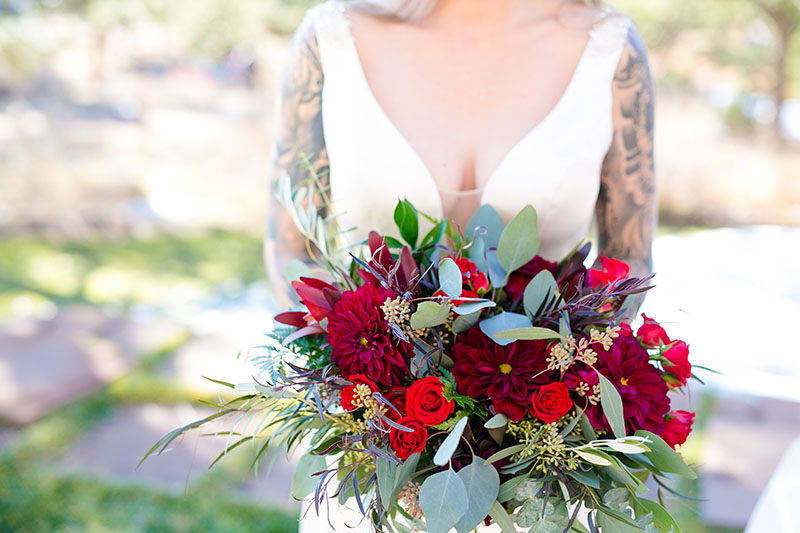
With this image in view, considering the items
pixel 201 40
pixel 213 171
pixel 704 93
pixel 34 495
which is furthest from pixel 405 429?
pixel 201 40

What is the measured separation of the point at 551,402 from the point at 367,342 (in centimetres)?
27

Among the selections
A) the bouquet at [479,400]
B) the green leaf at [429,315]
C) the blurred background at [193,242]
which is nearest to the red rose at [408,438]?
the bouquet at [479,400]

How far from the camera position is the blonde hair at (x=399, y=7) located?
1.63 metres

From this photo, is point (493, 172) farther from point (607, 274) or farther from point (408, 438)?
point (408, 438)

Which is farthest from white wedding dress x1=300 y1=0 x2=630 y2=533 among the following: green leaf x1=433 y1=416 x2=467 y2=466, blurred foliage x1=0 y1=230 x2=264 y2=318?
blurred foliage x1=0 y1=230 x2=264 y2=318

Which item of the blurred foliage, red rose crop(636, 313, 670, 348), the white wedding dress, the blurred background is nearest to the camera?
red rose crop(636, 313, 670, 348)

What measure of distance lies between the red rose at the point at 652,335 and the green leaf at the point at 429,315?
335mm

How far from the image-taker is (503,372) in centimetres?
98

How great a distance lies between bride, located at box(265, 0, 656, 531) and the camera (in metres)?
1.58

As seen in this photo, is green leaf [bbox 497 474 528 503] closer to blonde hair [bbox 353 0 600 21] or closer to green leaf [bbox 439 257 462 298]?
green leaf [bbox 439 257 462 298]

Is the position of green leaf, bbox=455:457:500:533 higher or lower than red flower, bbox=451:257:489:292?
lower

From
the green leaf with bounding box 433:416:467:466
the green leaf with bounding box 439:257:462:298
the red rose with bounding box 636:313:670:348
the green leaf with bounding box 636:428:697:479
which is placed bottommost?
the green leaf with bounding box 636:428:697:479

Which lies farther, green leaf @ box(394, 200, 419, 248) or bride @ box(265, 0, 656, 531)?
bride @ box(265, 0, 656, 531)

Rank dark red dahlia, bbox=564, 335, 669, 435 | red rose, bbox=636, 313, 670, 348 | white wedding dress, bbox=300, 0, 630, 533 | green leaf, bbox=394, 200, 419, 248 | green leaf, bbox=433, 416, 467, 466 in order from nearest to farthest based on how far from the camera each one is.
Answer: green leaf, bbox=433, 416, 467, 466, dark red dahlia, bbox=564, 335, 669, 435, red rose, bbox=636, 313, 670, 348, green leaf, bbox=394, 200, 419, 248, white wedding dress, bbox=300, 0, 630, 533
